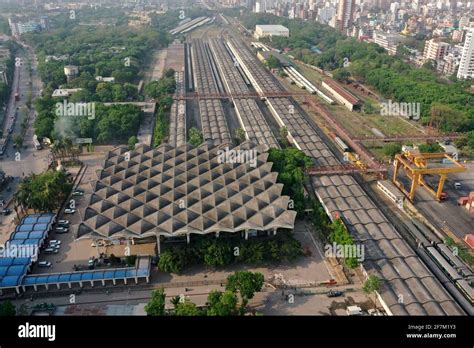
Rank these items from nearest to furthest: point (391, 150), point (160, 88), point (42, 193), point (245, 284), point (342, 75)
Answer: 1. point (245, 284)
2. point (42, 193)
3. point (391, 150)
4. point (160, 88)
5. point (342, 75)

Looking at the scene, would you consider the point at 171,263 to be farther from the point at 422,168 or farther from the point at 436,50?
the point at 436,50

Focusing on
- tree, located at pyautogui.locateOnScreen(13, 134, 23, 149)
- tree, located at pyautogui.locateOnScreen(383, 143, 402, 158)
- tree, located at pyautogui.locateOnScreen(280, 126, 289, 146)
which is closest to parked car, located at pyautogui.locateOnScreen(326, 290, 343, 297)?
tree, located at pyautogui.locateOnScreen(383, 143, 402, 158)

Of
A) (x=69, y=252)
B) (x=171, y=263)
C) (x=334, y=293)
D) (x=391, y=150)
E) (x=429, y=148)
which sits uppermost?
(x=429, y=148)

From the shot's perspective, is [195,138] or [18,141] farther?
[18,141]

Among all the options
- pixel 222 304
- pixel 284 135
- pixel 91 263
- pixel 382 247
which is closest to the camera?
pixel 222 304

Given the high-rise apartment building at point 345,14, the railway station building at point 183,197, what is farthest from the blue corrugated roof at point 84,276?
the high-rise apartment building at point 345,14

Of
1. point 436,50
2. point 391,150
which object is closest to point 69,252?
point 391,150
